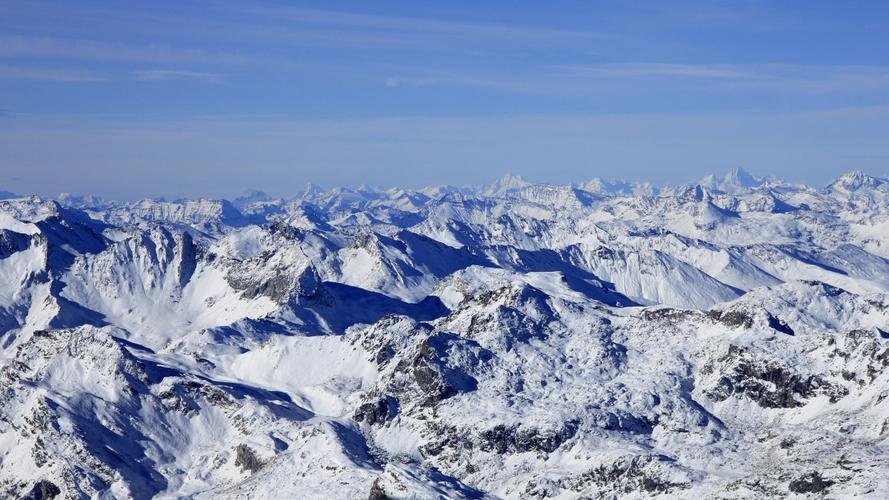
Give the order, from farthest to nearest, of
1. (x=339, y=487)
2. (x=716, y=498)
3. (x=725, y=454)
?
(x=725, y=454) → (x=339, y=487) → (x=716, y=498)

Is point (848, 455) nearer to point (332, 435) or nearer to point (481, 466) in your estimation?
point (481, 466)

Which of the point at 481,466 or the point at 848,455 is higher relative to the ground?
the point at 848,455

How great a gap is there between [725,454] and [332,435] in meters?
68.9

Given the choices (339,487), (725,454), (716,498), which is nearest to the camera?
(716,498)

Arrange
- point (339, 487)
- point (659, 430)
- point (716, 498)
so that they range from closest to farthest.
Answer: point (716, 498) < point (339, 487) < point (659, 430)

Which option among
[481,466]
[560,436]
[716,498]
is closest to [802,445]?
[716,498]

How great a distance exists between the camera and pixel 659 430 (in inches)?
7776

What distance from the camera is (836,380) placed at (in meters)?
200

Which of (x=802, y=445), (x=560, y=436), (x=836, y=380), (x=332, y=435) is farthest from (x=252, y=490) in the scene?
(x=836, y=380)

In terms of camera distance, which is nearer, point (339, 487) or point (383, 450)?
point (339, 487)

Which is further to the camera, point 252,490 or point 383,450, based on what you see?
point 383,450

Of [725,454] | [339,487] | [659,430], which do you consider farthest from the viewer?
[659,430]

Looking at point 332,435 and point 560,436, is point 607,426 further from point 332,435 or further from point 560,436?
point 332,435

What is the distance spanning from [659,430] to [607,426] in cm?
974
